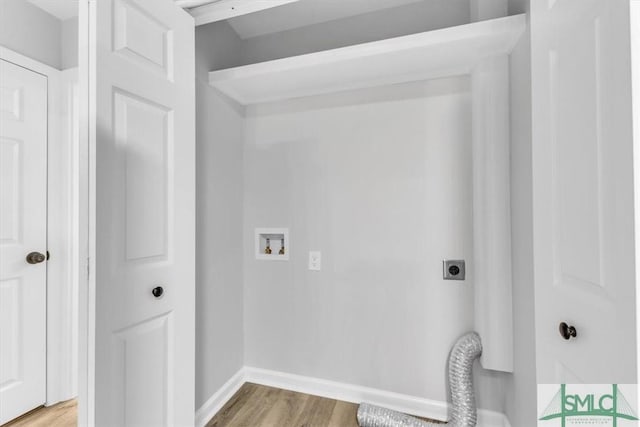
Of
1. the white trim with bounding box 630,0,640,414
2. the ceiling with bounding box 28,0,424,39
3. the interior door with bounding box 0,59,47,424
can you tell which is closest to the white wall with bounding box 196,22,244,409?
the ceiling with bounding box 28,0,424,39

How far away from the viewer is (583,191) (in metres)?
0.84

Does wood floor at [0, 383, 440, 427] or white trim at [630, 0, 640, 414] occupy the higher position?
white trim at [630, 0, 640, 414]

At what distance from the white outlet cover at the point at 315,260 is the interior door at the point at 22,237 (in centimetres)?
136

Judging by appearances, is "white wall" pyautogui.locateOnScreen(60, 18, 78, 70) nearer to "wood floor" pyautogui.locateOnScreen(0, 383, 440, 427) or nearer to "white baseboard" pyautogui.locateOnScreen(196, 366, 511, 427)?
"white baseboard" pyautogui.locateOnScreen(196, 366, 511, 427)

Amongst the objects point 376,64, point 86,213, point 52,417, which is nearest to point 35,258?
point 86,213

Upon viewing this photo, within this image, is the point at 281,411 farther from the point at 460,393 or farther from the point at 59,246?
the point at 59,246

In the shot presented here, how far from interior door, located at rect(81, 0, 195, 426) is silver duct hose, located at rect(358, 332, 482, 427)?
3.36ft

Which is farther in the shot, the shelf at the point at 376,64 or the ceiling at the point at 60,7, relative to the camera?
the shelf at the point at 376,64

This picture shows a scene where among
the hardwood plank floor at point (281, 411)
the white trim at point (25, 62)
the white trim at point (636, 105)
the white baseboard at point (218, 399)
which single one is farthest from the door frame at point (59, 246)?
the white trim at point (636, 105)

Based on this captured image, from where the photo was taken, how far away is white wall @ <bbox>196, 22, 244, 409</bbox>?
175cm

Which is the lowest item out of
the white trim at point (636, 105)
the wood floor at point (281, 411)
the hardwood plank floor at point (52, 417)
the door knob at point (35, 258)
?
the wood floor at point (281, 411)

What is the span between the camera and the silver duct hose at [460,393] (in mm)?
1584

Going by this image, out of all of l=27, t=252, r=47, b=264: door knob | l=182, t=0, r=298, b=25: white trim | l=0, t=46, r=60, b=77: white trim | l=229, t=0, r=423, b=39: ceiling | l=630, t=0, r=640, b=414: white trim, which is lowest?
l=27, t=252, r=47, b=264: door knob

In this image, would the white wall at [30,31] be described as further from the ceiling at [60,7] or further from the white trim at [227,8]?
the white trim at [227,8]
